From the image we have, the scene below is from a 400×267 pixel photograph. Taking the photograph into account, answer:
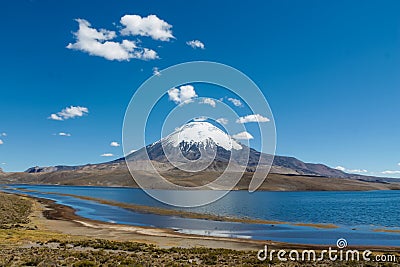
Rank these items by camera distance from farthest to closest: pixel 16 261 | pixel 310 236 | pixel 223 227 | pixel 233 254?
pixel 223 227, pixel 310 236, pixel 233 254, pixel 16 261

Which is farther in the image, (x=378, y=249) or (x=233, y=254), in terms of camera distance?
(x=378, y=249)

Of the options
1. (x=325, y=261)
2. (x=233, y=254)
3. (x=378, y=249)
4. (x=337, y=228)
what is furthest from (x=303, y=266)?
(x=337, y=228)

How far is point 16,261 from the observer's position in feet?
98.7

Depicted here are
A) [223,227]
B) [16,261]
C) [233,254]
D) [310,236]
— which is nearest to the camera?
[16,261]

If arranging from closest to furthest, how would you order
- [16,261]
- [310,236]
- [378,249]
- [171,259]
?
[16,261] → [171,259] → [378,249] → [310,236]

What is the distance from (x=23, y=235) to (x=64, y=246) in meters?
10.9

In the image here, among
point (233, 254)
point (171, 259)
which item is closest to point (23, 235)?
point (171, 259)

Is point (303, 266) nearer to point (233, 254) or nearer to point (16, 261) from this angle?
point (233, 254)

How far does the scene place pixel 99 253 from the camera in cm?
3472

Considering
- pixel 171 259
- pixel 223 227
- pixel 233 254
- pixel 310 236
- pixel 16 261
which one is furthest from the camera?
pixel 223 227

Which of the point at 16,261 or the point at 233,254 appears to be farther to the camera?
the point at 233,254

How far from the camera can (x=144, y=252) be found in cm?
3734

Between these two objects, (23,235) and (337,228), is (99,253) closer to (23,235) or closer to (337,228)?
(23,235)

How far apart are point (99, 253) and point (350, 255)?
26.5 m
